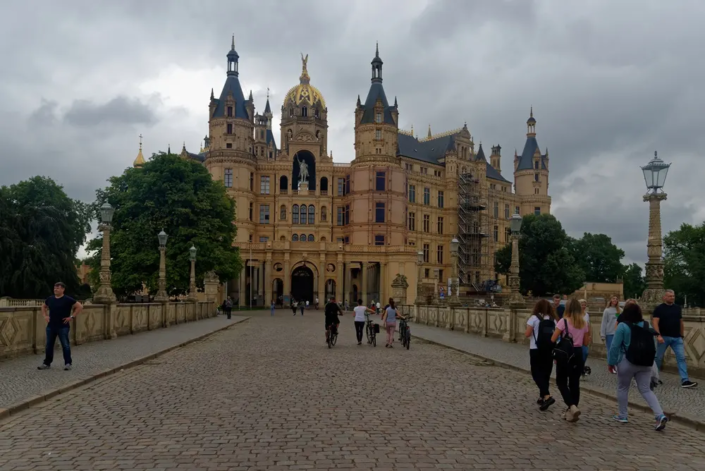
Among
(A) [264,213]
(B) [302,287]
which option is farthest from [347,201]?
(B) [302,287]

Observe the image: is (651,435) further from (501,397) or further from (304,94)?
(304,94)

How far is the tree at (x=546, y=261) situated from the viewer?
72.5 meters

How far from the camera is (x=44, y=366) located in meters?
13.0

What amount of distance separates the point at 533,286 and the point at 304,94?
43.4 meters

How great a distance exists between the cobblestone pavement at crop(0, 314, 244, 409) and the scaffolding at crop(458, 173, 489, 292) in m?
76.8

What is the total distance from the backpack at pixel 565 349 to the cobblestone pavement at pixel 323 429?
803mm

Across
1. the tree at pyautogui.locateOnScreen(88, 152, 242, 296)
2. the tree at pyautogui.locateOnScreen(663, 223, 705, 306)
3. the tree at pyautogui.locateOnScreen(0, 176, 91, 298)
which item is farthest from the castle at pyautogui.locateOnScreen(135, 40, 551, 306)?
the tree at pyautogui.locateOnScreen(88, 152, 242, 296)

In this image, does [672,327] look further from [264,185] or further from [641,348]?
[264,185]

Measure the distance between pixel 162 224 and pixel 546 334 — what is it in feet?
129

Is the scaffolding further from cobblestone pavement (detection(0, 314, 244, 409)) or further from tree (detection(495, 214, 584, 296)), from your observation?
cobblestone pavement (detection(0, 314, 244, 409))

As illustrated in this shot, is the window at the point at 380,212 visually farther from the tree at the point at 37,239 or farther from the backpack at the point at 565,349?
the backpack at the point at 565,349

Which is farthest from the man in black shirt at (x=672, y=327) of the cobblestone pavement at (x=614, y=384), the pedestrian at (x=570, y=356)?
the pedestrian at (x=570, y=356)

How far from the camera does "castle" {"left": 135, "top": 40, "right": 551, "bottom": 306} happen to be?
248ft

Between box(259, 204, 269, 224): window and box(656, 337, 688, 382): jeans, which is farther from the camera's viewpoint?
box(259, 204, 269, 224): window
